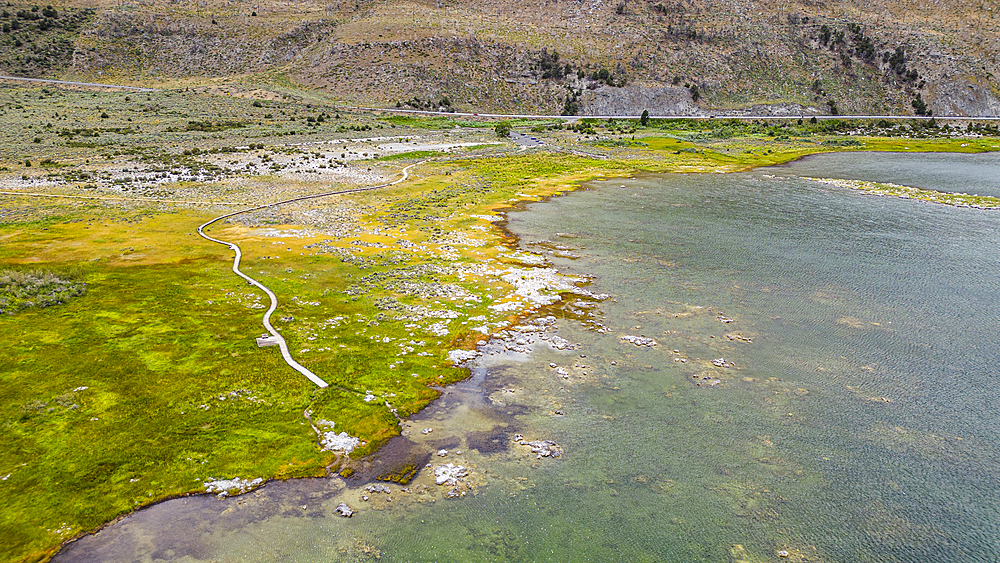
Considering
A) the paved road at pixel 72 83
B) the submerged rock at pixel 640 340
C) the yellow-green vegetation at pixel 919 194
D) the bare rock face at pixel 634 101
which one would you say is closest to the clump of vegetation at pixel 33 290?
the submerged rock at pixel 640 340

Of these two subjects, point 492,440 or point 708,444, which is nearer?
point 492,440

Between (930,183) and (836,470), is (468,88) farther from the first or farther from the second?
(836,470)

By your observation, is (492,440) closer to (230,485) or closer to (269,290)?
(230,485)

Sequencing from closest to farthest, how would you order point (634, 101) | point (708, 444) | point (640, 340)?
point (708, 444), point (640, 340), point (634, 101)

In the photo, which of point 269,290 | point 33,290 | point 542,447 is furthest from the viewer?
point 269,290

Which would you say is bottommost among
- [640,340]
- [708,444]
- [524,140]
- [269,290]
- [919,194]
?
→ [708,444]

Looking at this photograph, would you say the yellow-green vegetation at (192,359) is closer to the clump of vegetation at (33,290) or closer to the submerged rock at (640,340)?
the clump of vegetation at (33,290)

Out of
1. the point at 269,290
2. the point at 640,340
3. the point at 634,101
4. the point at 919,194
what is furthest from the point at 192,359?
the point at 634,101

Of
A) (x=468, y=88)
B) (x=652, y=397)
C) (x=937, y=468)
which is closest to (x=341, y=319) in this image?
(x=652, y=397)
